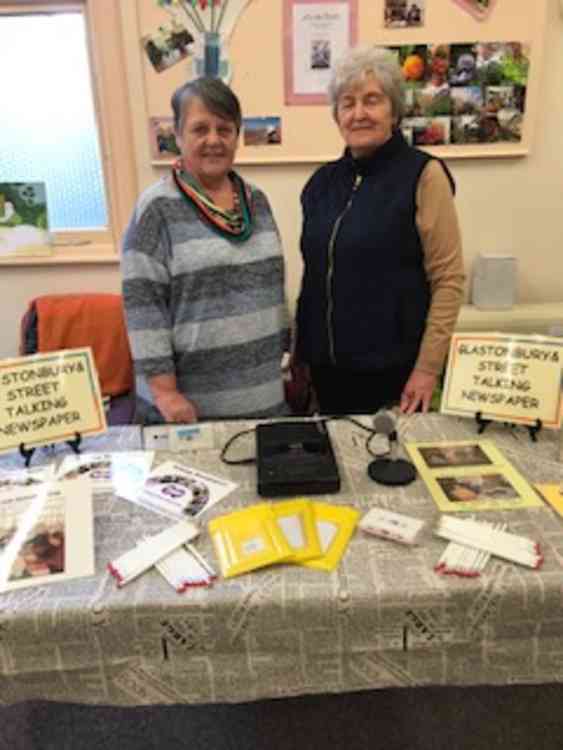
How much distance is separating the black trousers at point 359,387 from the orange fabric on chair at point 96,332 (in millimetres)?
932

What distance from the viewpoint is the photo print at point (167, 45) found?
214 centimetres

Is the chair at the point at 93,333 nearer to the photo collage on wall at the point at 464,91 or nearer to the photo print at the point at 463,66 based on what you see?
the photo collage on wall at the point at 464,91

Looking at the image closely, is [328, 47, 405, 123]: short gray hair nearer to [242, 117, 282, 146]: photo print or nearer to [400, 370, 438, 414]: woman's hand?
[400, 370, 438, 414]: woman's hand

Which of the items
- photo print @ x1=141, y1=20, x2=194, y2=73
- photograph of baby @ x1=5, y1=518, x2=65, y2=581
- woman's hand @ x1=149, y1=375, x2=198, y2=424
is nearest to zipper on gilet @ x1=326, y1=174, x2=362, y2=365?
woman's hand @ x1=149, y1=375, x2=198, y2=424

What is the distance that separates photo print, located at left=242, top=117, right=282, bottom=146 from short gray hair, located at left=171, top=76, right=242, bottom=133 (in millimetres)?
1053

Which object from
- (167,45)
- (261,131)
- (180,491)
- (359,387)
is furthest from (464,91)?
(180,491)

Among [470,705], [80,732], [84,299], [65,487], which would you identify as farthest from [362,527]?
[84,299]

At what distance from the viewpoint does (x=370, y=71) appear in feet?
4.33

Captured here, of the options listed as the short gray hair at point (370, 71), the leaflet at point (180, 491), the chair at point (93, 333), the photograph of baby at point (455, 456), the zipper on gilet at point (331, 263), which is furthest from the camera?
the chair at point (93, 333)

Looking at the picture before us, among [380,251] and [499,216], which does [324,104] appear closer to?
[499,216]

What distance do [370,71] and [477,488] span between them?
0.94 metres

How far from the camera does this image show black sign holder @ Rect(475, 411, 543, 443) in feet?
3.84

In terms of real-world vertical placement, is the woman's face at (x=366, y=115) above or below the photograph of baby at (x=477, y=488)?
above

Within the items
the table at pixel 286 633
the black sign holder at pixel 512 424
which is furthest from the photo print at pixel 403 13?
the table at pixel 286 633
